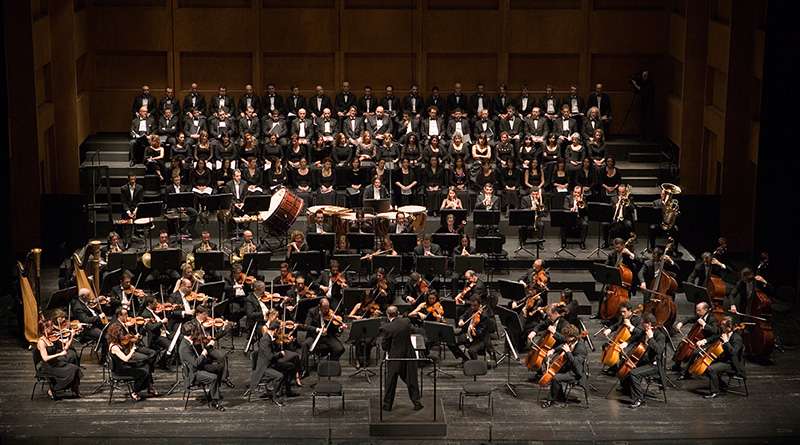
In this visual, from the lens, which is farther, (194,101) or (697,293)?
(194,101)

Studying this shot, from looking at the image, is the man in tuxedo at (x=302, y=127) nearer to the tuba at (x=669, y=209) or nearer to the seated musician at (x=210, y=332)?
the tuba at (x=669, y=209)

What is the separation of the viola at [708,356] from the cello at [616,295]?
6.66ft

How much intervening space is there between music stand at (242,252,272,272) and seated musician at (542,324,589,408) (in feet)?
15.6

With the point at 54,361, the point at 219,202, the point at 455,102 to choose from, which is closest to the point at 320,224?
the point at 219,202

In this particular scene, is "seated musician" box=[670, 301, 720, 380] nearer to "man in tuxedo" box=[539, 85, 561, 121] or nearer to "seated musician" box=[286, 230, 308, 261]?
"seated musician" box=[286, 230, 308, 261]

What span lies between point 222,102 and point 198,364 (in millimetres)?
9272

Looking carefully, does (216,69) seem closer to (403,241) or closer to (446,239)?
(403,241)

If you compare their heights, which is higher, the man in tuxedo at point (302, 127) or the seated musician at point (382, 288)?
the man in tuxedo at point (302, 127)

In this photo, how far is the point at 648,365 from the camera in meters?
13.7

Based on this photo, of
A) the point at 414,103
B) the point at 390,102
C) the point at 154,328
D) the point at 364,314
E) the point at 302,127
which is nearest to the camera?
the point at 154,328

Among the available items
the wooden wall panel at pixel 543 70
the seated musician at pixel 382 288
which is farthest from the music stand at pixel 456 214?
the wooden wall panel at pixel 543 70

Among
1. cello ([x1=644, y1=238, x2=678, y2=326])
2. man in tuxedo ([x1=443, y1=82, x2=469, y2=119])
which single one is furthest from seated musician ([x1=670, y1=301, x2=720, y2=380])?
man in tuxedo ([x1=443, y1=82, x2=469, y2=119])

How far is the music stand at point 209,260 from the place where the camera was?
1596cm

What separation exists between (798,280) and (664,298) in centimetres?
264
